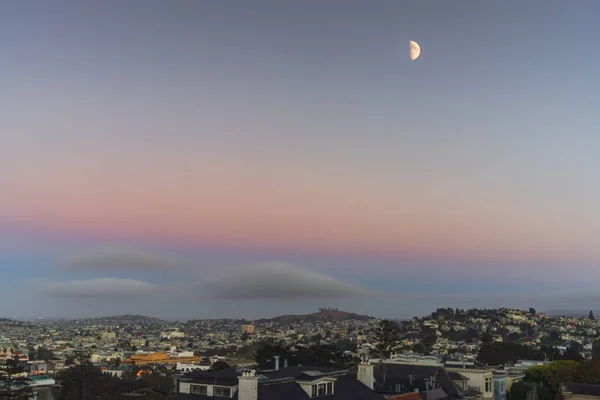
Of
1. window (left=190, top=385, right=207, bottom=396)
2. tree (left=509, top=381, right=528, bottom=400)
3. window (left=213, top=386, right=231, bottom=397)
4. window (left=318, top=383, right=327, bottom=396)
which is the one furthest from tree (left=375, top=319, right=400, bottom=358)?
window (left=213, top=386, right=231, bottom=397)

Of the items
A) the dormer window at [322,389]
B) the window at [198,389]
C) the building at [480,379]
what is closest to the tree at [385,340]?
the building at [480,379]

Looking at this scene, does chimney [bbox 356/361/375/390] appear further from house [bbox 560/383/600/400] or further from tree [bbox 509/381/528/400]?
house [bbox 560/383/600/400]

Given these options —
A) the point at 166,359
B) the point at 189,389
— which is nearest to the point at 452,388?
the point at 189,389

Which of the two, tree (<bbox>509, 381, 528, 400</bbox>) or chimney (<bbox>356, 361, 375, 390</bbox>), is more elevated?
chimney (<bbox>356, 361, 375, 390</bbox>)

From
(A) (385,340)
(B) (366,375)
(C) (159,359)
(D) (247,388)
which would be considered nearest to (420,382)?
(B) (366,375)

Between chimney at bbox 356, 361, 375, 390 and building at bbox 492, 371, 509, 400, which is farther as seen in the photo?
building at bbox 492, 371, 509, 400

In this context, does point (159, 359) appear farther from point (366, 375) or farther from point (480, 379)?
point (366, 375)

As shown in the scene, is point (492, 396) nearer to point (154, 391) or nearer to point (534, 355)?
point (154, 391)

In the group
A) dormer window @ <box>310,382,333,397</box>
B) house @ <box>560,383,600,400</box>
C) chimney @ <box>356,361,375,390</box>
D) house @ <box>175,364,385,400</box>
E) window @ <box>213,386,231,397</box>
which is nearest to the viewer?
house @ <box>175,364,385,400</box>

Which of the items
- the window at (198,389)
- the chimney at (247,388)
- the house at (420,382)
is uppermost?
the chimney at (247,388)

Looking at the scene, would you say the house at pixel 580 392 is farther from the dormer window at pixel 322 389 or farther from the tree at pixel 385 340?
the dormer window at pixel 322 389
